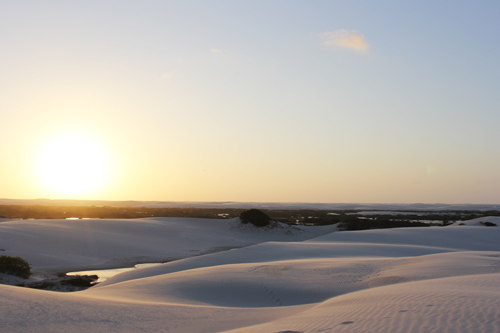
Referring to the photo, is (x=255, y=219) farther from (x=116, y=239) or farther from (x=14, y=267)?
(x=14, y=267)

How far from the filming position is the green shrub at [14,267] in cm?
1328

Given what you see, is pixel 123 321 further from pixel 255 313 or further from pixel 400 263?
pixel 400 263

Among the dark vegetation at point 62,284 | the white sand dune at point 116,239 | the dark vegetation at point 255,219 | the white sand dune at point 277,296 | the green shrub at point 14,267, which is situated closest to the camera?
the white sand dune at point 277,296

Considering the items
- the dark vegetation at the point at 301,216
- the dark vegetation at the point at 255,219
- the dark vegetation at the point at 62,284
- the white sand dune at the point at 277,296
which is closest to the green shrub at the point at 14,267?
the dark vegetation at the point at 62,284

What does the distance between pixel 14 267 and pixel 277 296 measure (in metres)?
9.99

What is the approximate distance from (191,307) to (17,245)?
648 inches

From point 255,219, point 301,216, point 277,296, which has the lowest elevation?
point 301,216

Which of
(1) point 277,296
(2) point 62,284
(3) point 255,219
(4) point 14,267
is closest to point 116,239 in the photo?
(4) point 14,267

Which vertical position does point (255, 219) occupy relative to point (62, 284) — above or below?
above

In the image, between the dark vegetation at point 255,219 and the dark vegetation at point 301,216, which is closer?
the dark vegetation at point 255,219

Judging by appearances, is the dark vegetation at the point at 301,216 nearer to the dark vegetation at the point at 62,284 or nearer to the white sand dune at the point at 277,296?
the white sand dune at the point at 277,296

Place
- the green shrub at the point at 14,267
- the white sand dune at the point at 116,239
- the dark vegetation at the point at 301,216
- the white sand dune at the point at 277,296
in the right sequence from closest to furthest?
the white sand dune at the point at 277,296 → the green shrub at the point at 14,267 → the white sand dune at the point at 116,239 → the dark vegetation at the point at 301,216

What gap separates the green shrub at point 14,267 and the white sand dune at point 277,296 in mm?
3270

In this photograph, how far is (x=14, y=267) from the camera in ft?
44.0
